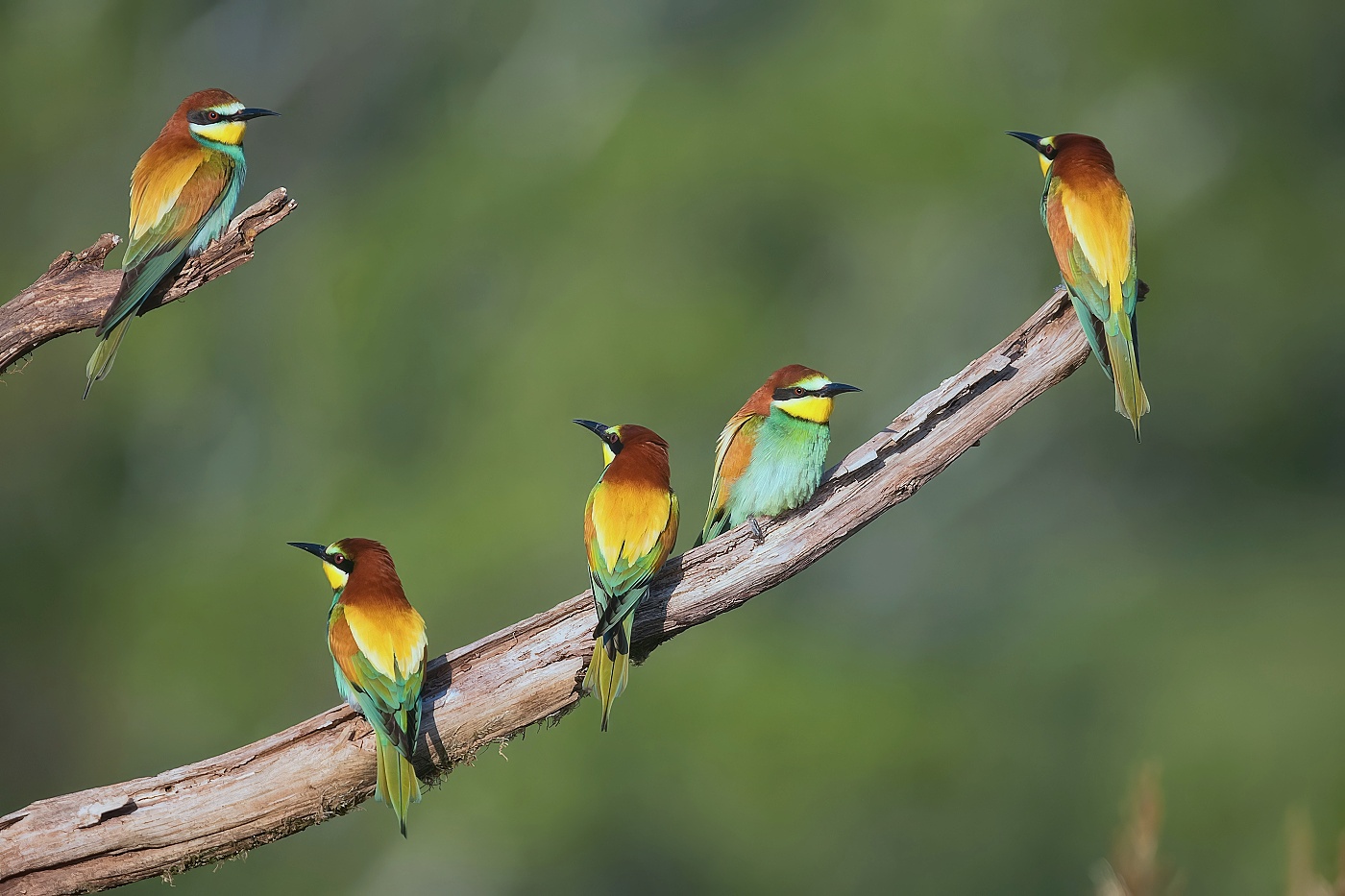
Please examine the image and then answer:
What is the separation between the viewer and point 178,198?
3.88m

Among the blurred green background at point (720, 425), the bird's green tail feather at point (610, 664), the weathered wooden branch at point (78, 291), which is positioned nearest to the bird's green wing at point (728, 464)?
the bird's green tail feather at point (610, 664)

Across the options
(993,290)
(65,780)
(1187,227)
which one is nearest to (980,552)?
(993,290)

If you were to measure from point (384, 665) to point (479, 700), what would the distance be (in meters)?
0.24

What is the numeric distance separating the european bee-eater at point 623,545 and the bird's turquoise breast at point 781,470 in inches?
7.3

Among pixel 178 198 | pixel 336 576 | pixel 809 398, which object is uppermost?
pixel 178 198

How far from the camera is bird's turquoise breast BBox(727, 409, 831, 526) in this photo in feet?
11.5

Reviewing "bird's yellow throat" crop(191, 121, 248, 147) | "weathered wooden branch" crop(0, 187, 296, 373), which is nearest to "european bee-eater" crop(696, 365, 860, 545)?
"weathered wooden branch" crop(0, 187, 296, 373)

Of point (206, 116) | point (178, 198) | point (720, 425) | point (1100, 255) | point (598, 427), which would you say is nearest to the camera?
point (1100, 255)

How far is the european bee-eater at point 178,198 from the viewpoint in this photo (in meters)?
3.53

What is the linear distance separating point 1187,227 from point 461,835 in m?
7.86

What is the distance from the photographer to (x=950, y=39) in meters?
13.7

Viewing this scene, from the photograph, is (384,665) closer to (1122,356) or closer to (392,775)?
(392,775)

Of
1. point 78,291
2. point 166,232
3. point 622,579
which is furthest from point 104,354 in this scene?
point 622,579

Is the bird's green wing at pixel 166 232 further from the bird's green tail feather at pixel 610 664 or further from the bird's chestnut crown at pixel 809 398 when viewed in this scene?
the bird's chestnut crown at pixel 809 398
